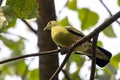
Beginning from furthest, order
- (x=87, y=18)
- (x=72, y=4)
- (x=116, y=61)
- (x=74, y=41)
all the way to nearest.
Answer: (x=72, y=4) → (x=87, y=18) → (x=116, y=61) → (x=74, y=41)

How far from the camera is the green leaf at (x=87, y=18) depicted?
1973mm

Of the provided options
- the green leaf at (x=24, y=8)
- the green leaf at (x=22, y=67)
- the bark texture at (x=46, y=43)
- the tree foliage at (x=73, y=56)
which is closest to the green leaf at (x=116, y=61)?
the tree foliage at (x=73, y=56)

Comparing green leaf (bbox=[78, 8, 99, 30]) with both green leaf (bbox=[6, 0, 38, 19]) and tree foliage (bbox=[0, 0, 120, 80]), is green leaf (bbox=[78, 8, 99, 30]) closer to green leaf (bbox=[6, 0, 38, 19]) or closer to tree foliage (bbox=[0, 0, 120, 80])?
tree foliage (bbox=[0, 0, 120, 80])

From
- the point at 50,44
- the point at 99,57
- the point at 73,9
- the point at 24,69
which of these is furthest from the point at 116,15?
the point at 24,69

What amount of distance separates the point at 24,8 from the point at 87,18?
0.88 m

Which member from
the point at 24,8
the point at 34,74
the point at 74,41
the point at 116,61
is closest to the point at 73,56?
the point at 34,74

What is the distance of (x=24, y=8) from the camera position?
45.9 inches

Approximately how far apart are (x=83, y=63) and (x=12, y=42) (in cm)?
47

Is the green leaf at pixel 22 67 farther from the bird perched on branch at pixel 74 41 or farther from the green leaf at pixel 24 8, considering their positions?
the green leaf at pixel 24 8

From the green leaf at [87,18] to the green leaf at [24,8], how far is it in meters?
0.82

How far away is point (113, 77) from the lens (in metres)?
1.98

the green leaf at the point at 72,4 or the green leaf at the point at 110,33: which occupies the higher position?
the green leaf at the point at 72,4

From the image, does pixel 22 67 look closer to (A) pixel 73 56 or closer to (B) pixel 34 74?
(B) pixel 34 74

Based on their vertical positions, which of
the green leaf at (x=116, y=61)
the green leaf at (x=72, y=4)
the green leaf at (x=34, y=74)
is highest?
the green leaf at (x=72, y=4)
